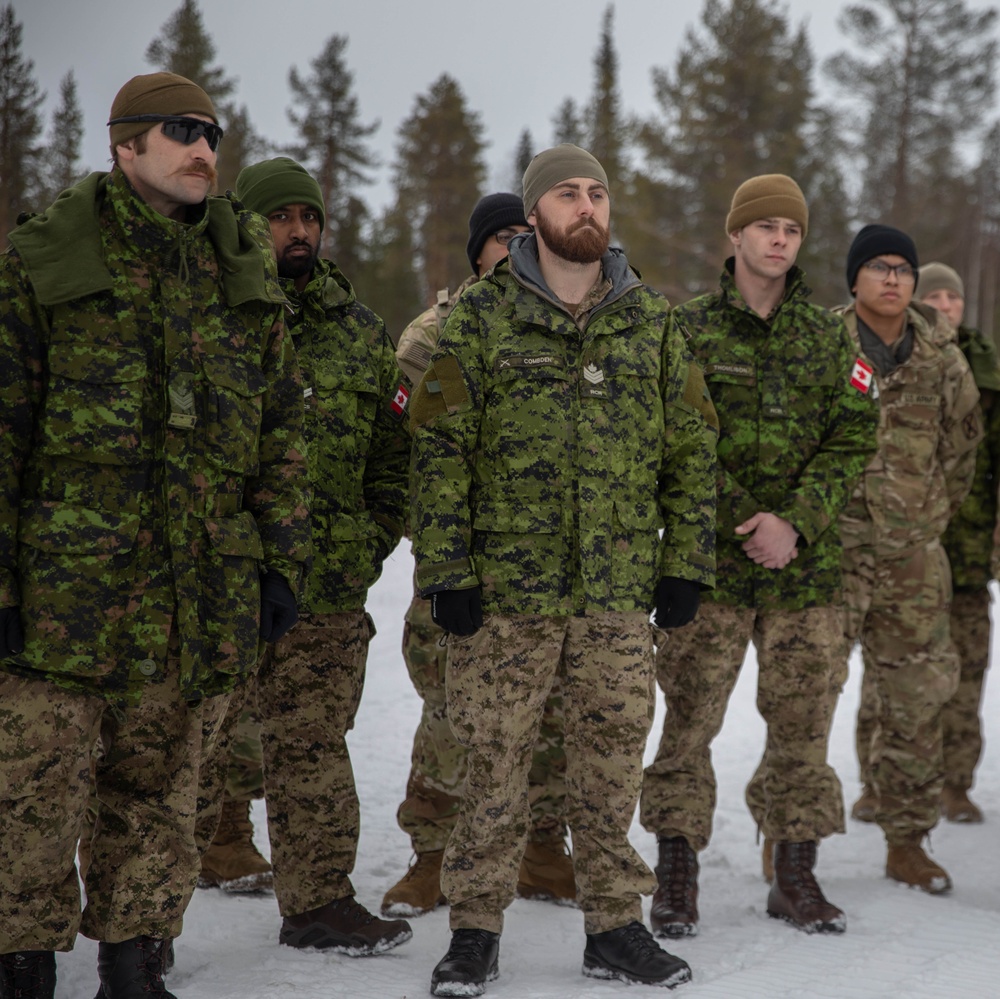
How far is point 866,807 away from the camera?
6.03 metres

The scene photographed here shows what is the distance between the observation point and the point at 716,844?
18.0 ft

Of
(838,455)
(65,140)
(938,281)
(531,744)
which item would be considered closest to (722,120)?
(65,140)

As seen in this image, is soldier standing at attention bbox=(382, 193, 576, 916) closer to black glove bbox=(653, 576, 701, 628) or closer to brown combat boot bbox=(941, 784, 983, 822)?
black glove bbox=(653, 576, 701, 628)

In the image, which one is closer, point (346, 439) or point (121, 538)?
point (121, 538)

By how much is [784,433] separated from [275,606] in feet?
7.42

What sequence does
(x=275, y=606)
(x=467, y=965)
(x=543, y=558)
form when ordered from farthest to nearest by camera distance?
(x=543, y=558) < (x=467, y=965) < (x=275, y=606)

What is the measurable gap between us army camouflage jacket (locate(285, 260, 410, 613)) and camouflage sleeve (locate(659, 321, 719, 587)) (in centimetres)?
105

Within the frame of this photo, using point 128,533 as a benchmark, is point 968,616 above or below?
below

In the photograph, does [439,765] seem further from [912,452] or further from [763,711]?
[912,452]

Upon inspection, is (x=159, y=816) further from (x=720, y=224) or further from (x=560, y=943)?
(x=720, y=224)

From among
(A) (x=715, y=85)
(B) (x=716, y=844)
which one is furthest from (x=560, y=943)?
(A) (x=715, y=85)

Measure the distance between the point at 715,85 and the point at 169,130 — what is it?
2067 cm

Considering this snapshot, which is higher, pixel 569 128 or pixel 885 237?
pixel 569 128

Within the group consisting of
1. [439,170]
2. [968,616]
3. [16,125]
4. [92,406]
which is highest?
[439,170]
